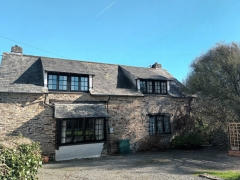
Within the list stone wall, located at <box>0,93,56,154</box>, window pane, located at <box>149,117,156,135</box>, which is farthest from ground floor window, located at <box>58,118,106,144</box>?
window pane, located at <box>149,117,156,135</box>

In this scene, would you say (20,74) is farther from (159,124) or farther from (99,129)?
(159,124)

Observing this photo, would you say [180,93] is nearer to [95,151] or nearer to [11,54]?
[95,151]

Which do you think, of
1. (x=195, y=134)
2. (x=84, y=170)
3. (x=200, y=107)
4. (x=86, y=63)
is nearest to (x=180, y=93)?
(x=200, y=107)

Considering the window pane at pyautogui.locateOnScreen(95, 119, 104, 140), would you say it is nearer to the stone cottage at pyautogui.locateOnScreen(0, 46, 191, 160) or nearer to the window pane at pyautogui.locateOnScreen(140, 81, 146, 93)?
the stone cottage at pyautogui.locateOnScreen(0, 46, 191, 160)

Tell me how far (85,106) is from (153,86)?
21.4ft

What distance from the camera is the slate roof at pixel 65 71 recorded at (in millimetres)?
13109

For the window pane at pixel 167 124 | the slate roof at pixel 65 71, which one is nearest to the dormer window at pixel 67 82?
the slate roof at pixel 65 71

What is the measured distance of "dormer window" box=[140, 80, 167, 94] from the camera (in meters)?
17.2

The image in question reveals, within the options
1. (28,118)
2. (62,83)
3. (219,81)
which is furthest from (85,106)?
(219,81)

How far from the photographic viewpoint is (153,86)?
17516mm

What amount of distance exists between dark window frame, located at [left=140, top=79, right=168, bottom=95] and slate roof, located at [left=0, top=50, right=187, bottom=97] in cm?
44

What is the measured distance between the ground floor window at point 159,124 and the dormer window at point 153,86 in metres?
2.18

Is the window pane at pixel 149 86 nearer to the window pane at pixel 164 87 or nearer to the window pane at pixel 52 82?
the window pane at pixel 164 87

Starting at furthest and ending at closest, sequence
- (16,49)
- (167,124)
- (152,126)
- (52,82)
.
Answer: (167,124) → (152,126) → (16,49) → (52,82)
